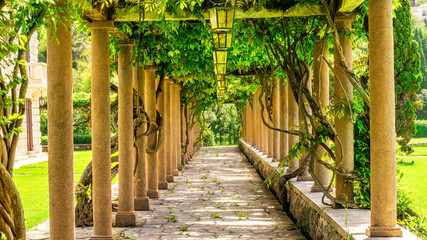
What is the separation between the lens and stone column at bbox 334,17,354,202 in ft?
22.7

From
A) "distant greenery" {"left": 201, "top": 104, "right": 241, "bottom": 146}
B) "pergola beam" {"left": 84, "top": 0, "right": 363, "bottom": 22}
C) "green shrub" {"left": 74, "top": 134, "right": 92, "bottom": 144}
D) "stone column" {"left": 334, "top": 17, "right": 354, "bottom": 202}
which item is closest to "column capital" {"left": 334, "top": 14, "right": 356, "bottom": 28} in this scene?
"stone column" {"left": 334, "top": 17, "right": 354, "bottom": 202}

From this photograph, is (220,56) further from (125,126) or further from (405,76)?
(405,76)

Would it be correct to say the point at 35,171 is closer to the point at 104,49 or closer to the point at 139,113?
the point at 139,113

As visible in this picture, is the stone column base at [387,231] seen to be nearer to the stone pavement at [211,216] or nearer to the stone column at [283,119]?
the stone pavement at [211,216]

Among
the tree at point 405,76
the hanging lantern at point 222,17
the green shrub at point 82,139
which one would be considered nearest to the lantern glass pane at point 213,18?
the hanging lantern at point 222,17

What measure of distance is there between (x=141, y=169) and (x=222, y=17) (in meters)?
5.99

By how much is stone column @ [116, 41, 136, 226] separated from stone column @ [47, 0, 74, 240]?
13.3 feet

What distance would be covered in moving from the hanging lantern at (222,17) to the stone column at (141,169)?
4987 millimetres

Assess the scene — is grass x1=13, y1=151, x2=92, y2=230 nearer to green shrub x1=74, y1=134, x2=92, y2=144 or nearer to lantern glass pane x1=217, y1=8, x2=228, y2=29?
lantern glass pane x1=217, y1=8, x2=228, y2=29

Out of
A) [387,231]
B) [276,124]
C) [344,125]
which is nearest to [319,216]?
[344,125]

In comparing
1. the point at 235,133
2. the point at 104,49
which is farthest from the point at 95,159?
the point at 235,133

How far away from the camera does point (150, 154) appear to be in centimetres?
1248

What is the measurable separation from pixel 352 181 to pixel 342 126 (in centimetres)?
75

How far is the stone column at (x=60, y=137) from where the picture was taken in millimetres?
4863
